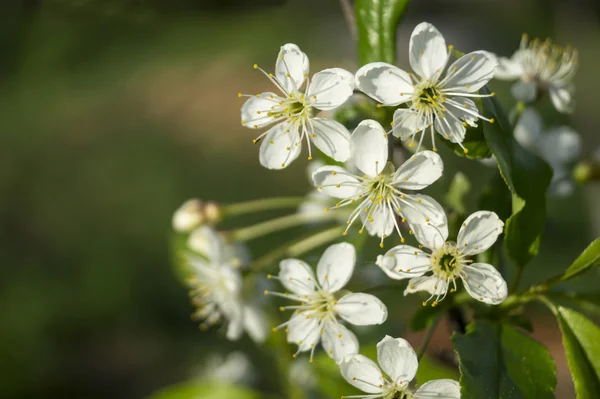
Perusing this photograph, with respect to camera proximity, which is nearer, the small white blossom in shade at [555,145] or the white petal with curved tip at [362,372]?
the white petal with curved tip at [362,372]

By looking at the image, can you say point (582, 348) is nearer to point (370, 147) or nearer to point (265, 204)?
Result: point (370, 147)

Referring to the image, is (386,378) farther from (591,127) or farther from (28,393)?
(591,127)

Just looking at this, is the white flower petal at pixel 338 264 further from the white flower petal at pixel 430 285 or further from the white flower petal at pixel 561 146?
the white flower petal at pixel 561 146

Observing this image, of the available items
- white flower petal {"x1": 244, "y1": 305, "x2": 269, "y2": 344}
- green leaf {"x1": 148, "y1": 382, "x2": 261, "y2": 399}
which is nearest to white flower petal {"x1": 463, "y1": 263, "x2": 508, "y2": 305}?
white flower petal {"x1": 244, "y1": 305, "x2": 269, "y2": 344}

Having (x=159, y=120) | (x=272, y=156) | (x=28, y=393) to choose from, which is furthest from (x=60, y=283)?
(x=272, y=156)

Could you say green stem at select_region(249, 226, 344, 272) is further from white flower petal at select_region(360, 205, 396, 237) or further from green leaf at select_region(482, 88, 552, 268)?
green leaf at select_region(482, 88, 552, 268)

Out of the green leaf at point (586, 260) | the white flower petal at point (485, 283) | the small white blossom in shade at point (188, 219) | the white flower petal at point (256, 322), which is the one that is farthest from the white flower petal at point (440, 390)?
the small white blossom in shade at point (188, 219)

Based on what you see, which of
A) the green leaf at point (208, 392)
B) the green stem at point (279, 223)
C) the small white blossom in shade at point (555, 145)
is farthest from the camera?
the green leaf at point (208, 392)

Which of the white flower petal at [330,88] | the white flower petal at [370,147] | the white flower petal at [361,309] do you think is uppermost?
the white flower petal at [330,88]
